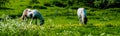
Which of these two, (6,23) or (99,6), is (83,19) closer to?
(6,23)

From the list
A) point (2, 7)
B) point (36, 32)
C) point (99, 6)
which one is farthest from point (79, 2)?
point (36, 32)

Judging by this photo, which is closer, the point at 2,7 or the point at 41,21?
the point at 41,21

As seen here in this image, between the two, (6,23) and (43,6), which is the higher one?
(6,23)

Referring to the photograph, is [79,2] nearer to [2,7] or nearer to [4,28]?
[2,7]

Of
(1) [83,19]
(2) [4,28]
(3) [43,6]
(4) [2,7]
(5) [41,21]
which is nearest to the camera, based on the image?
(2) [4,28]

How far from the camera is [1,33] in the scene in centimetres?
1195

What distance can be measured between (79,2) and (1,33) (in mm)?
66653

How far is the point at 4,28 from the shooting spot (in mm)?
11734

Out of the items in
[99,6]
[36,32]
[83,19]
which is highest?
[36,32]

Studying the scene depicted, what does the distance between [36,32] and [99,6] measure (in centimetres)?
6428

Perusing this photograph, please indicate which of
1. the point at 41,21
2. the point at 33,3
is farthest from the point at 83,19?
the point at 33,3

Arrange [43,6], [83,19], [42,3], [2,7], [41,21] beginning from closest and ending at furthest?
[41,21], [83,19], [2,7], [43,6], [42,3]

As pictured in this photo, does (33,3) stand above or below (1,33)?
below

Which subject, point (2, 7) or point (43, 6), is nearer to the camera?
point (2, 7)
